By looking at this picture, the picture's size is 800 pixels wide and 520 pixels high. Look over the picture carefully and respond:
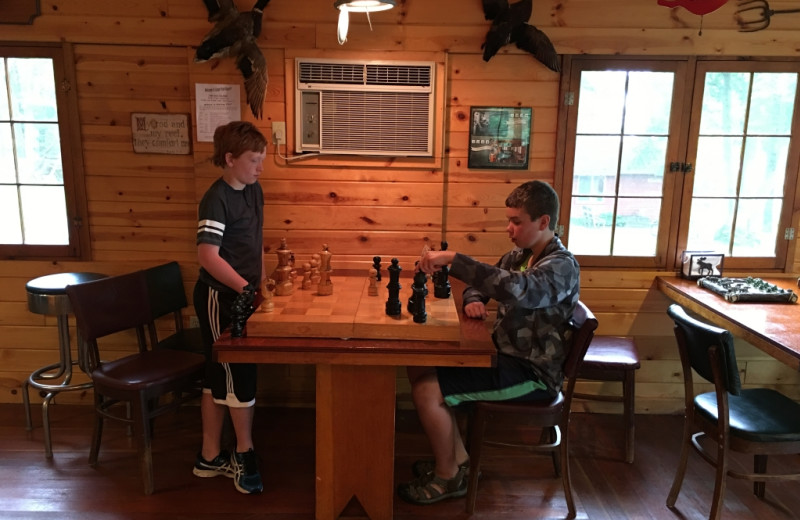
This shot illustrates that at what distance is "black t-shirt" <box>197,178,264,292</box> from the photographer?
2146 millimetres

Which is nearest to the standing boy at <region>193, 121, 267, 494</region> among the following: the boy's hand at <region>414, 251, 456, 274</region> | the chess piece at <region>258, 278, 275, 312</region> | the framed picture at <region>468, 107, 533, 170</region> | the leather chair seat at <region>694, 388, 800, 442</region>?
the chess piece at <region>258, 278, 275, 312</region>

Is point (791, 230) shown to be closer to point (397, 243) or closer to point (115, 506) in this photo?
point (397, 243)

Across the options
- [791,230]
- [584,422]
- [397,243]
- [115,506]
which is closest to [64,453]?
[115,506]

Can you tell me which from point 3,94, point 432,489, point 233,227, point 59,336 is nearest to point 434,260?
point 233,227

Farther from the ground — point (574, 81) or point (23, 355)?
point (574, 81)

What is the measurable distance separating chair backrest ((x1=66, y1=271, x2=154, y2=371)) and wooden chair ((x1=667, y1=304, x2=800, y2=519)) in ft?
7.59

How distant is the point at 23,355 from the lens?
10.2 ft

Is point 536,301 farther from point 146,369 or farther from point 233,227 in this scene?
point 146,369

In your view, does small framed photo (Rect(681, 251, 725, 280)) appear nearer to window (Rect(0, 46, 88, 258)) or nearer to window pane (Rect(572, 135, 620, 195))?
window pane (Rect(572, 135, 620, 195))

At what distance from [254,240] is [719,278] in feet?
7.47

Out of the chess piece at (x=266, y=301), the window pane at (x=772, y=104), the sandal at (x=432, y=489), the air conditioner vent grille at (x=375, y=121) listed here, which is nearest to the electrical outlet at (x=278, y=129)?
the air conditioner vent grille at (x=375, y=121)

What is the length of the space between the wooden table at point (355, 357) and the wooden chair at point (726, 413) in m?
0.78

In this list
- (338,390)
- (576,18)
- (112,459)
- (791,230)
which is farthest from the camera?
(791,230)

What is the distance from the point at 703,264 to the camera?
9.70 feet
